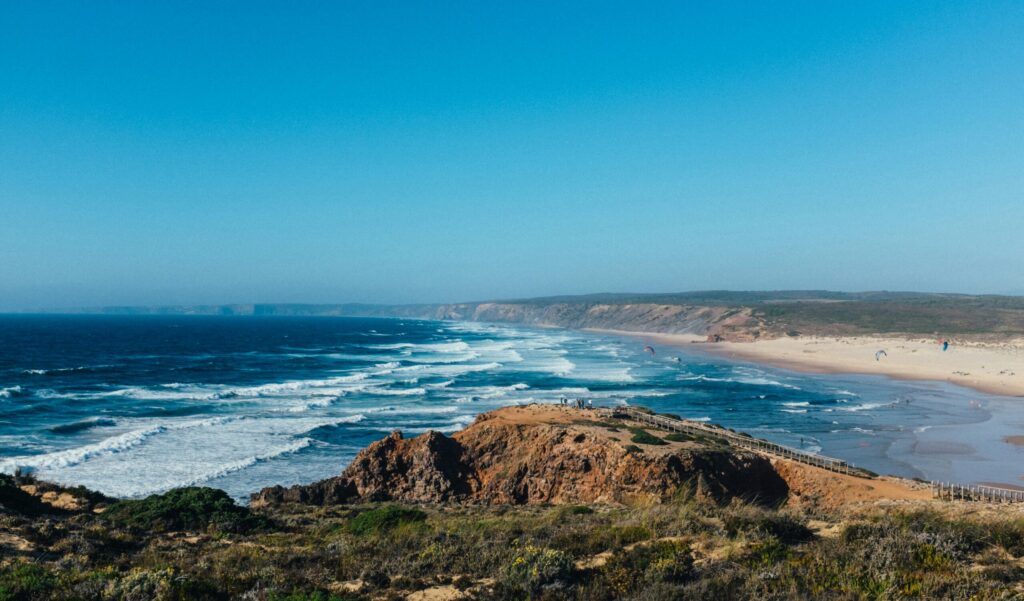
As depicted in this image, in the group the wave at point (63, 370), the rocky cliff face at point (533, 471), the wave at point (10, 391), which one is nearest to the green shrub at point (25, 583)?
the rocky cliff face at point (533, 471)

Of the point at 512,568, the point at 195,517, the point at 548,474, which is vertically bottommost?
the point at 548,474

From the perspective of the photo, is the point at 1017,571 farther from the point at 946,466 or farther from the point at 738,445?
the point at 946,466

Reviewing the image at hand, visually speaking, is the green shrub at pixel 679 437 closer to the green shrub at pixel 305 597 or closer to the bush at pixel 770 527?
the bush at pixel 770 527

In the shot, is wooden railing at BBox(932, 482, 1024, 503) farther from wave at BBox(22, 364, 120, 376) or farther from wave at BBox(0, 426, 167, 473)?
wave at BBox(22, 364, 120, 376)

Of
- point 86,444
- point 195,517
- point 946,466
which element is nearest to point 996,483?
point 946,466

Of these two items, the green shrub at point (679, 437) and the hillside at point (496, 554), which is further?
the green shrub at point (679, 437)

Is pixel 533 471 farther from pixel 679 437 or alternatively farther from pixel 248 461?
pixel 248 461

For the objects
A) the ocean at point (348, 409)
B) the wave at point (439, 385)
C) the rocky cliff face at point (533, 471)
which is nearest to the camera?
the rocky cliff face at point (533, 471)
